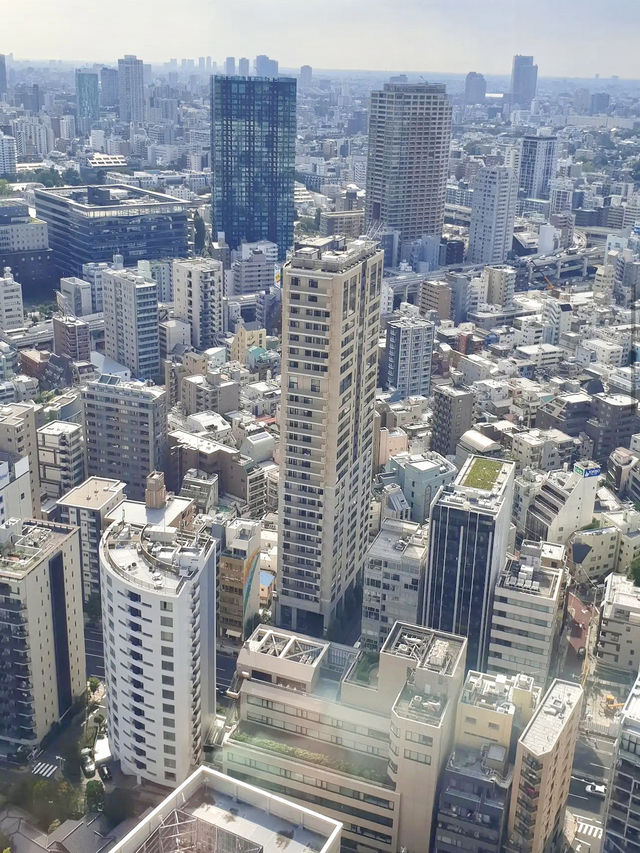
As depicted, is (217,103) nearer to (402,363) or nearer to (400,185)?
(400,185)

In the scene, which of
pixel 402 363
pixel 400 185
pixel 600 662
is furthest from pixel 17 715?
pixel 400 185

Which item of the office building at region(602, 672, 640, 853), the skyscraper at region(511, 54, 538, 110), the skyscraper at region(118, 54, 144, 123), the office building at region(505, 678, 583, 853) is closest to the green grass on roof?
the office building at region(505, 678, 583, 853)

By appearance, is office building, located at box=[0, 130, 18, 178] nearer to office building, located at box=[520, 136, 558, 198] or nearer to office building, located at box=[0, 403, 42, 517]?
office building, located at box=[520, 136, 558, 198]

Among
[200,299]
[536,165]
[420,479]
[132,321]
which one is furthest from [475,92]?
[420,479]

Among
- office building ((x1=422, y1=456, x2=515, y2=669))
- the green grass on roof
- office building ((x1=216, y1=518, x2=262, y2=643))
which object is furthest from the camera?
office building ((x1=216, y1=518, x2=262, y2=643))

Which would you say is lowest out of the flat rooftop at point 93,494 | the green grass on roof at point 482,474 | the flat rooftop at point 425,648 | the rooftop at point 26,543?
the flat rooftop at point 93,494

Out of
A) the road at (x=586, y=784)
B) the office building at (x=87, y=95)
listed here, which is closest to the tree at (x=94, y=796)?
the road at (x=586, y=784)

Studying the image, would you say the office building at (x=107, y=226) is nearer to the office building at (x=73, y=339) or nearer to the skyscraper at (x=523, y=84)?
the office building at (x=73, y=339)

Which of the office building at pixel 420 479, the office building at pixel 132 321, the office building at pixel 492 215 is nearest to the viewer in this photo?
the office building at pixel 420 479
